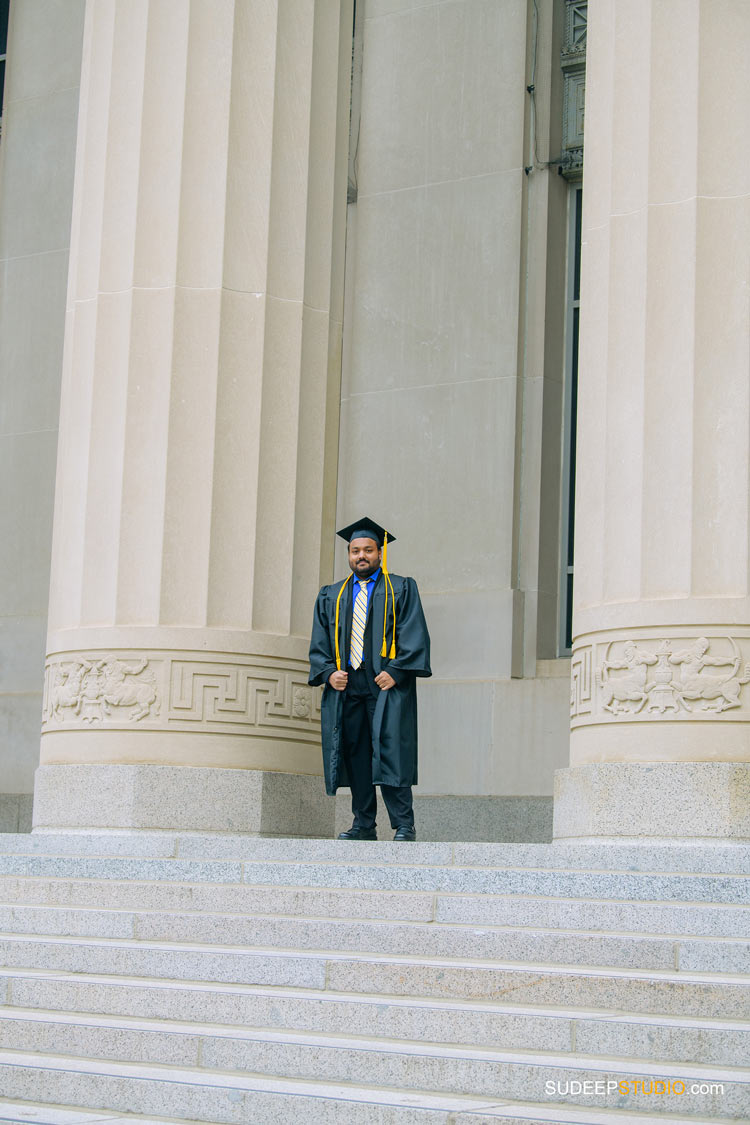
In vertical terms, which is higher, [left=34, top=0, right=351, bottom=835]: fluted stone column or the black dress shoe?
[left=34, top=0, right=351, bottom=835]: fluted stone column

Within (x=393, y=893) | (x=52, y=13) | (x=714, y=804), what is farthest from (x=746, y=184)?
(x=52, y=13)

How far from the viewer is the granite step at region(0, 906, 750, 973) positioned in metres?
7.35

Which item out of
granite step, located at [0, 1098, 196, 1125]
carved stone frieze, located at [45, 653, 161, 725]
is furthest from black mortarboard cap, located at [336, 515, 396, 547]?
granite step, located at [0, 1098, 196, 1125]

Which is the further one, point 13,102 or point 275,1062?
point 13,102

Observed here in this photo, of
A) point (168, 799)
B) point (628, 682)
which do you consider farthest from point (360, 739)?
point (628, 682)

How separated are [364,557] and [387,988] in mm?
4719

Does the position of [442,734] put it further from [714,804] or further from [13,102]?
[13,102]

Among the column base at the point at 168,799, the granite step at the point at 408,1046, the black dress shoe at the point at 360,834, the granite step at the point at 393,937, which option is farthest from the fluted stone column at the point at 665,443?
the granite step at the point at 408,1046

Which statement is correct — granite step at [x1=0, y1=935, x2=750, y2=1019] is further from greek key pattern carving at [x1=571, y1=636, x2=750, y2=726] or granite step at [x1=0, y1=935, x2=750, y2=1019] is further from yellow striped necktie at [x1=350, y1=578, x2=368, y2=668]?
yellow striped necktie at [x1=350, y1=578, x2=368, y2=668]

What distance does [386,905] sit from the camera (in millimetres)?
8664

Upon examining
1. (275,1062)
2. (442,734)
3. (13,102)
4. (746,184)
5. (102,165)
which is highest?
(13,102)

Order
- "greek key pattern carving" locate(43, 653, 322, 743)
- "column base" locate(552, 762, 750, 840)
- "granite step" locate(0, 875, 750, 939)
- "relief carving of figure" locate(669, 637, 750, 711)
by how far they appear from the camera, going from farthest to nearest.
→ "greek key pattern carving" locate(43, 653, 322, 743), "relief carving of figure" locate(669, 637, 750, 711), "column base" locate(552, 762, 750, 840), "granite step" locate(0, 875, 750, 939)

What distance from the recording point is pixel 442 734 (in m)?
15.8

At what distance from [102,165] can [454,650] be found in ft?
18.9
